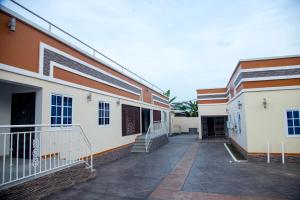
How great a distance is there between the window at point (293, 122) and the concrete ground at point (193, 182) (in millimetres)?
1393

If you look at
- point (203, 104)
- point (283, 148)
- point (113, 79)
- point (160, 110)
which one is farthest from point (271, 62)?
point (160, 110)

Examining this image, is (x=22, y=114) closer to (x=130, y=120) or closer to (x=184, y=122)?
(x=130, y=120)

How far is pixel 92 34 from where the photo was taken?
10984mm

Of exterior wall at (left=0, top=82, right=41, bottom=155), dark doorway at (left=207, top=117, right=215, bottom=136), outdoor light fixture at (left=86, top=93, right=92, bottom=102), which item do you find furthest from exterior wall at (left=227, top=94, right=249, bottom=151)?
exterior wall at (left=0, top=82, right=41, bottom=155)

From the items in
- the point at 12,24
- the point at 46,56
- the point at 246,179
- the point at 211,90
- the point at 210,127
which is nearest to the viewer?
the point at 12,24

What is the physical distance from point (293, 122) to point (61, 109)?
9345mm

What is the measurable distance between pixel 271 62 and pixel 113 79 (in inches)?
305

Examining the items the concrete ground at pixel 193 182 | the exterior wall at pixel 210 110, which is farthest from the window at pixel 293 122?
the exterior wall at pixel 210 110

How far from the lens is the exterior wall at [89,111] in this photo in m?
6.34

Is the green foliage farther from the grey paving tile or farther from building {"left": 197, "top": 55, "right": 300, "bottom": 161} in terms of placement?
the grey paving tile

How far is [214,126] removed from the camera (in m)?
21.5

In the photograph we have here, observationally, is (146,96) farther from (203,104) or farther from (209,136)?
(209,136)

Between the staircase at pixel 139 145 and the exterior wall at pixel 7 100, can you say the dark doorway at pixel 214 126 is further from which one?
the exterior wall at pixel 7 100

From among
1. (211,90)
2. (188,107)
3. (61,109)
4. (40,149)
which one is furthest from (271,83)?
(188,107)
